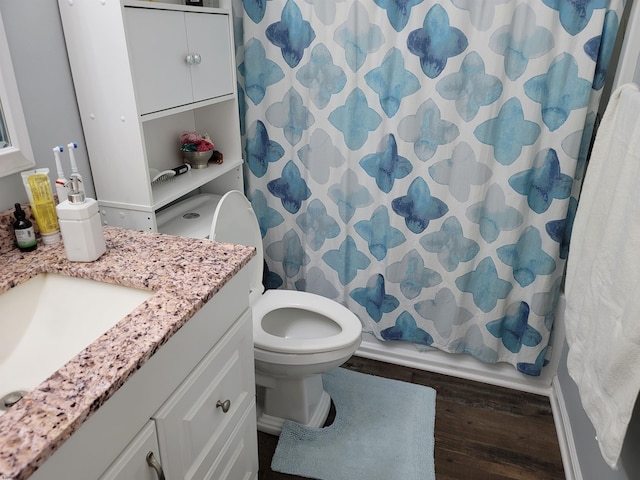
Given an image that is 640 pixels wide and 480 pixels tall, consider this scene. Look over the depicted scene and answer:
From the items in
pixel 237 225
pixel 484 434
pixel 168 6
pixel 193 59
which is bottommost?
pixel 484 434

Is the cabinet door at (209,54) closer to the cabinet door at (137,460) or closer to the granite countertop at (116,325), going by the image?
the granite countertop at (116,325)

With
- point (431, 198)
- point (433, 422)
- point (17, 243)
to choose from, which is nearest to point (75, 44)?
point (17, 243)

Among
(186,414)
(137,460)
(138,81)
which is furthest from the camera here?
(138,81)

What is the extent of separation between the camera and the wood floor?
5.68 feet

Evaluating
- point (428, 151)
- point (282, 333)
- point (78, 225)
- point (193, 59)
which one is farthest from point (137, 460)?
point (428, 151)

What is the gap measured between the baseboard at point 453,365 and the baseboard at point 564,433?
61 millimetres

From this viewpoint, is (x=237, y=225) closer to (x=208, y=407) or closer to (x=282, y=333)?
(x=282, y=333)

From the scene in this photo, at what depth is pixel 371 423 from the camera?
191cm

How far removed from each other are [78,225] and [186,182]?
0.63m

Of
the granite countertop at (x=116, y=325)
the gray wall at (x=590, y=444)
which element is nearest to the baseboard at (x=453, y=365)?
the gray wall at (x=590, y=444)

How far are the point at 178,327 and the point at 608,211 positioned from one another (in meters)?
1.08

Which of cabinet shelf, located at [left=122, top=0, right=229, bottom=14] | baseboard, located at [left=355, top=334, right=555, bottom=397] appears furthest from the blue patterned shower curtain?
cabinet shelf, located at [left=122, top=0, right=229, bottom=14]

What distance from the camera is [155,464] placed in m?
0.93

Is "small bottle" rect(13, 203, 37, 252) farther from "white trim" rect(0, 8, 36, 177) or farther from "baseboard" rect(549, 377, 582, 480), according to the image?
"baseboard" rect(549, 377, 582, 480)
